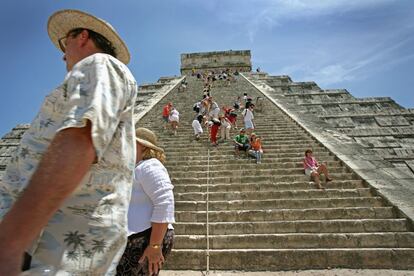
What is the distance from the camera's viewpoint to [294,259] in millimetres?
4520

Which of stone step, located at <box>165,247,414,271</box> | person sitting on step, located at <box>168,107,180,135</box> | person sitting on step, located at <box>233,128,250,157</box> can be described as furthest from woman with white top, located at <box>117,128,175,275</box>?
person sitting on step, located at <box>168,107,180,135</box>

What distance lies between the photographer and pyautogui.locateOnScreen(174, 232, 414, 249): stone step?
15.5 ft

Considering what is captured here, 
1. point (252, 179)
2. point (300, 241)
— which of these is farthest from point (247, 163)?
point (300, 241)

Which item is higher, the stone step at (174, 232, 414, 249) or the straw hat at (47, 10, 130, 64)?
the straw hat at (47, 10, 130, 64)

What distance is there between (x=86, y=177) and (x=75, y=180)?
128mm

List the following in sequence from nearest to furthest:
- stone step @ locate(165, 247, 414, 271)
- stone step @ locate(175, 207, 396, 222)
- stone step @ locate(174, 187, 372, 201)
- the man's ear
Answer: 1. the man's ear
2. stone step @ locate(165, 247, 414, 271)
3. stone step @ locate(175, 207, 396, 222)
4. stone step @ locate(174, 187, 372, 201)

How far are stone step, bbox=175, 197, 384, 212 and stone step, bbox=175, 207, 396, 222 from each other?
0.21m

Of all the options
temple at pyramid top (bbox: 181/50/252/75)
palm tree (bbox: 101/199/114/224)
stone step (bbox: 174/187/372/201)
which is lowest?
palm tree (bbox: 101/199/114/224)

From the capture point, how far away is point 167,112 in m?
12.7

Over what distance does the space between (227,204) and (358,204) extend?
2.43 metres

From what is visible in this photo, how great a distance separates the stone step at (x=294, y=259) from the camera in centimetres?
443

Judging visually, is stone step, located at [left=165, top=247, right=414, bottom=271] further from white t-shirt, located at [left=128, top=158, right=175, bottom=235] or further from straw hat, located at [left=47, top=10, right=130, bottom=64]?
straw hat, located at [left=47, top=10, right=130, bottom=64]

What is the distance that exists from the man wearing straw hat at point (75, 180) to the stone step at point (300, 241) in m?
3.84

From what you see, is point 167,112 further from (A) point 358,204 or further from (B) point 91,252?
(B) point 91,252
